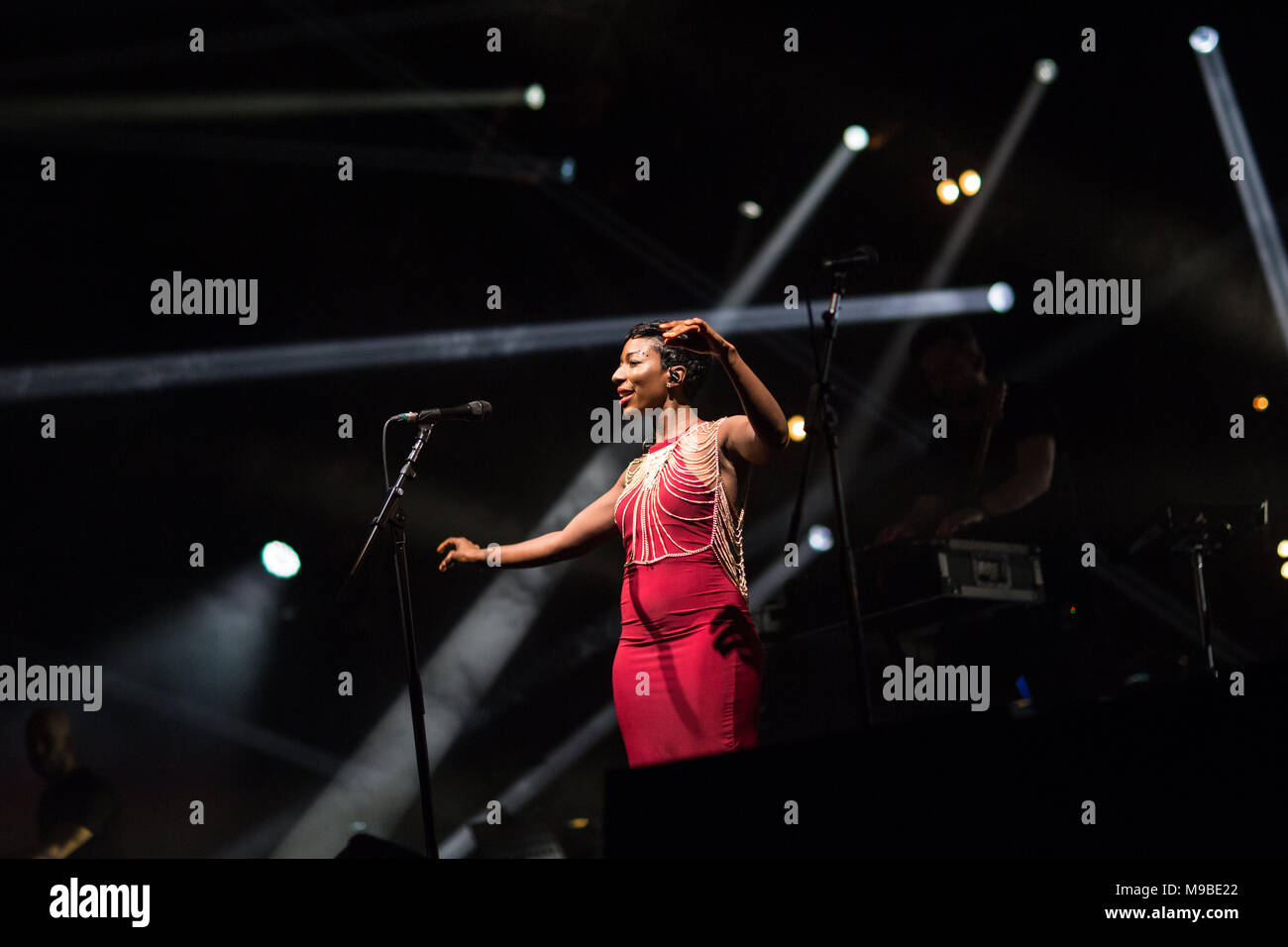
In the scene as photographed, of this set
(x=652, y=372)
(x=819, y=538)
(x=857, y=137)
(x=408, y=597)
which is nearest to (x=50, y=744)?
(x=408, y=597)

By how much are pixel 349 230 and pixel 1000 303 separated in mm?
3496

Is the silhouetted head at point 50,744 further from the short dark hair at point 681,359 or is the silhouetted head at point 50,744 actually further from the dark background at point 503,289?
the short dark hair at point 681,359

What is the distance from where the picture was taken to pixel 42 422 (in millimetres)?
5727

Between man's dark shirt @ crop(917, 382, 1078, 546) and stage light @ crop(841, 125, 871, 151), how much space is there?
2.30 meters

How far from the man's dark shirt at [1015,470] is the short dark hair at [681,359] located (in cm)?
132

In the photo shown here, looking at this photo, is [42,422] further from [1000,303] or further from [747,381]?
[1000,303]

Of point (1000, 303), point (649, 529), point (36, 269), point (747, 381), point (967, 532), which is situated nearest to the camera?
point (747, 381)

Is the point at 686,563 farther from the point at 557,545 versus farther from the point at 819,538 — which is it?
→ the point at 819,538

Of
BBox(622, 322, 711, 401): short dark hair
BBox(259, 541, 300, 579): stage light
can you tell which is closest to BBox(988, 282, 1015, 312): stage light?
BBox(622, 322, 711, 401): short dark hair

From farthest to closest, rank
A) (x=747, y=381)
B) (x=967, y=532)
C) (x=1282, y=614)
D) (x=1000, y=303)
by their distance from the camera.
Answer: (x=1000, y=303) → (x=1282, y=614) → (x=967, y=532) → (x=747, y=381)

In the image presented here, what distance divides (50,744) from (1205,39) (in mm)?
6285

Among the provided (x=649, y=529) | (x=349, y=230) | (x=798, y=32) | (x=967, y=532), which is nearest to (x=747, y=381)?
(x=649, y=529)

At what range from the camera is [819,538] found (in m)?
6.06

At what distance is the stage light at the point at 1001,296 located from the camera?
6.12m
